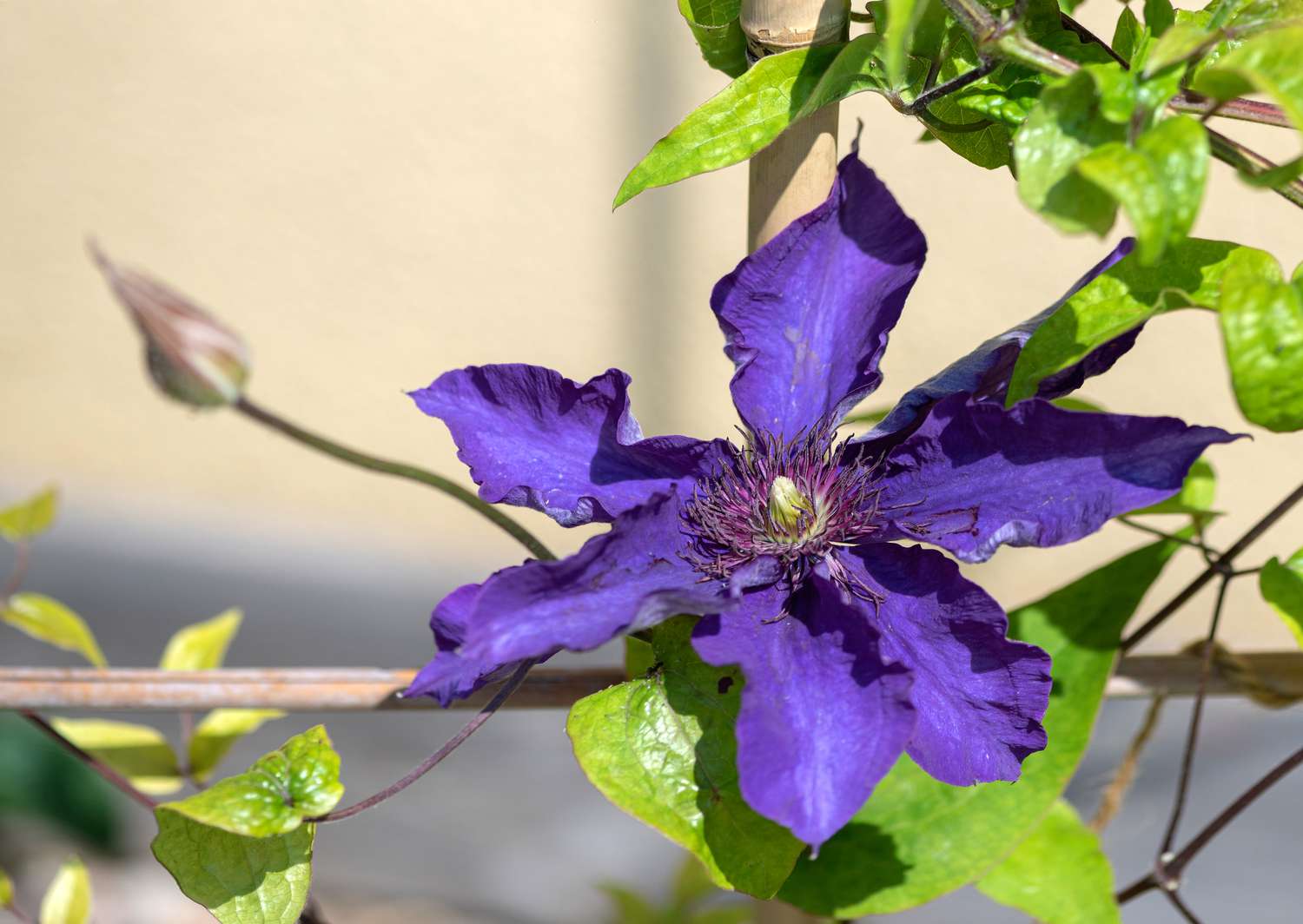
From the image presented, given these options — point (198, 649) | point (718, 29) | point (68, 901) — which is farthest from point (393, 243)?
point (718, 29)

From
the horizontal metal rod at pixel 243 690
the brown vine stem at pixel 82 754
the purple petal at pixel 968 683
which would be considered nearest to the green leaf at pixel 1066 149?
the purple petal at pixel 968 683

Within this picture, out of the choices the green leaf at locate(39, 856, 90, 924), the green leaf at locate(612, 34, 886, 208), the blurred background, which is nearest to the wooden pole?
the green leaf at locate(612, 34, 886, 208)

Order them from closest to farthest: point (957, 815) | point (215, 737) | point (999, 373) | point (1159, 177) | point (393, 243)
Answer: point (1159, 177)
point (999, 373)
point (957, 815)
point (215, 737)
point (393, 243)

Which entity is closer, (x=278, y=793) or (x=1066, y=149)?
(x=1066, y=149)

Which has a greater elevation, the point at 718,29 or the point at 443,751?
the point at 718,29

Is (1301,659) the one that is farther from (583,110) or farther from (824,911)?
(583,110)

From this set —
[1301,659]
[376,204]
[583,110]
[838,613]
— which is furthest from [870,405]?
[838,613]

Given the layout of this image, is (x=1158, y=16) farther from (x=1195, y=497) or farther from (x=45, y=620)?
(x=45, y=620)
